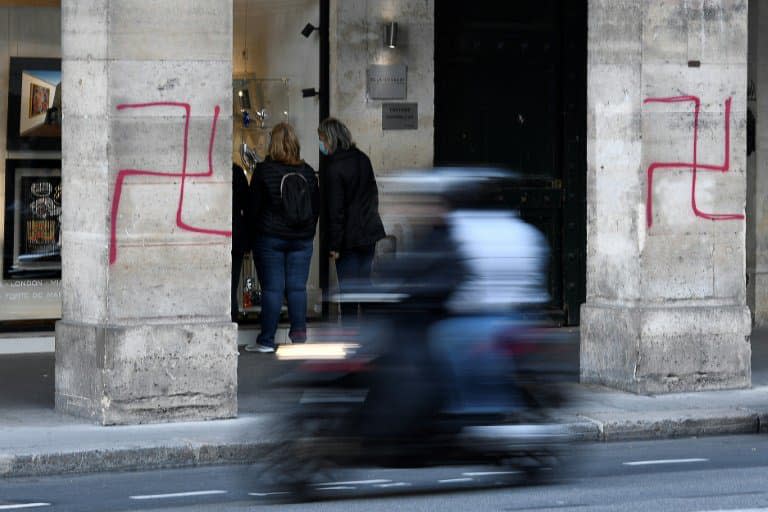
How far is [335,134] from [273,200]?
86cm

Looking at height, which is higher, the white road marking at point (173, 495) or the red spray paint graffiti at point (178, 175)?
the red spray paint graffiti at point (178, 175)

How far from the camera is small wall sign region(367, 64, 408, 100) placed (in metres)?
15.0

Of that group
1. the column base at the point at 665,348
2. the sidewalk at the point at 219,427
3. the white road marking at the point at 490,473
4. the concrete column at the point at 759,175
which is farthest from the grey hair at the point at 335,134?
the white road marking at the point at 490,473

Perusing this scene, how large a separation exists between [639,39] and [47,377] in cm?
536

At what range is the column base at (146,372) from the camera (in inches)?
413

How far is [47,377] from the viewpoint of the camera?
12.8 m

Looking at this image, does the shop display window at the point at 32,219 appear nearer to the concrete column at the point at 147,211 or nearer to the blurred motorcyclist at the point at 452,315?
the concrete column at the point at 147,211

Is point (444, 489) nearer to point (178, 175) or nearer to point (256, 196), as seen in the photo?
point (178, 175)

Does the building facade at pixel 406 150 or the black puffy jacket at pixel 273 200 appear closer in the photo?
the building facade at pixel 406 150

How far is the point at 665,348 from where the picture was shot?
472 inches

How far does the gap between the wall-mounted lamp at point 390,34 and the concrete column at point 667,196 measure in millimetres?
3144

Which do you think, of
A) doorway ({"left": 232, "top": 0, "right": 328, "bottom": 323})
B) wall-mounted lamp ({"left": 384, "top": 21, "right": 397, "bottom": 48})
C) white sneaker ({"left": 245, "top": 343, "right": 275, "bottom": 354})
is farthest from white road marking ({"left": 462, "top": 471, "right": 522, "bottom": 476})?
wall-mounted lamp ({"left": 384, "top": 21, "right": 397, "bottom": 48})

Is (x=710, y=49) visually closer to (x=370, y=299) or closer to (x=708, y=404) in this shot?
(x=708, y=404)

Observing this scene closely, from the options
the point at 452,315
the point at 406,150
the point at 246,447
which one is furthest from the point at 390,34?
the point at 452,315
